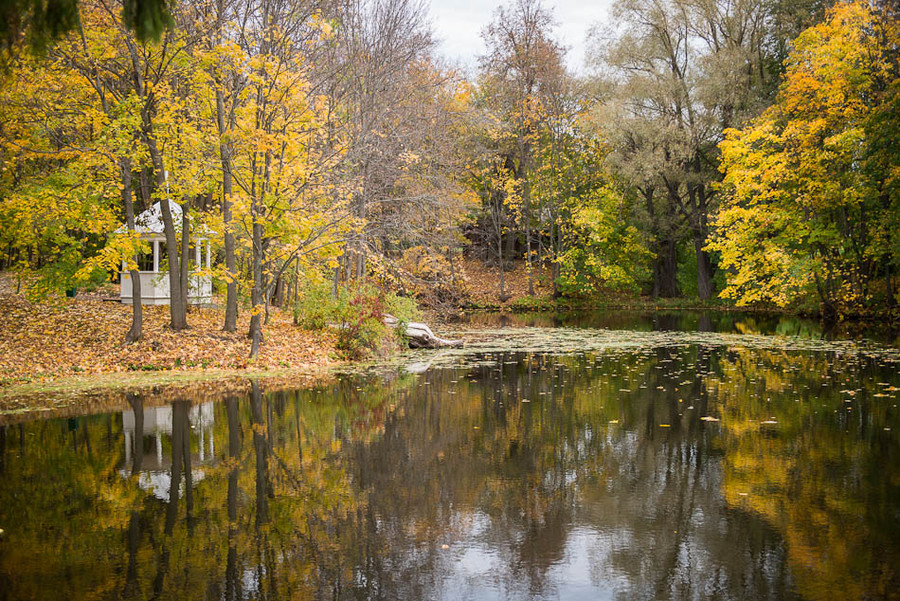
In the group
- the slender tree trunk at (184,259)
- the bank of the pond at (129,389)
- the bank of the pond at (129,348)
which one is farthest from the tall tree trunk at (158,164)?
the bank of the pond at (129,389)

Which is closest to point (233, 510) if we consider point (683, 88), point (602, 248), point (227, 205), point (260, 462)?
point (260, 462)

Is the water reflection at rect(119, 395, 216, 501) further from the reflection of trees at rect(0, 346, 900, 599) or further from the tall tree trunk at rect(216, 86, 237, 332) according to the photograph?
the tall tree trunk at rect(216, 86, 237, 332)

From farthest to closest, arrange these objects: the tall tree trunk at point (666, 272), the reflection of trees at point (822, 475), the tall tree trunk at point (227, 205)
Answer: the tall tree trunk at point (666, 272)
the tall tree trunk at point (227, 205)
the reflection of trees at point (822, 475)

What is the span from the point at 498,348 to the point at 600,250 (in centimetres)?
2335

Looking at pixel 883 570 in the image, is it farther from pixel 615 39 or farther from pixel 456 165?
pixel 615 39

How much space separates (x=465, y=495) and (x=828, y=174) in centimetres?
2453

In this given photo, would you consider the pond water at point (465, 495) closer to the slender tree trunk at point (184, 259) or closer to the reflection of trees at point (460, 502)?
the reflection of trees at point (460, 502)

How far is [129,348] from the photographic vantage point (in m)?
15.2

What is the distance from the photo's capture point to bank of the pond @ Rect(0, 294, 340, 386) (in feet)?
45.6

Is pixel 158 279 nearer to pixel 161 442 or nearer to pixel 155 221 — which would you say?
pixel 155 221

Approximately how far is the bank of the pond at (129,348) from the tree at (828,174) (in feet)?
61.9

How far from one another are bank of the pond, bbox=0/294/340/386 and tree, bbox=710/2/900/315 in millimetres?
18863

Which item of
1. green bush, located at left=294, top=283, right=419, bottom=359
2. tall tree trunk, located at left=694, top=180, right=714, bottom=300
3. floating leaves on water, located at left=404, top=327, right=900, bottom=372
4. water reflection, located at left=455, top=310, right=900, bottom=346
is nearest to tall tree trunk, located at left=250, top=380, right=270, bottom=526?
green bush, located at left=294, top=283, right=419, bottom=359

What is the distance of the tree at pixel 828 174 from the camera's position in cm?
2341
